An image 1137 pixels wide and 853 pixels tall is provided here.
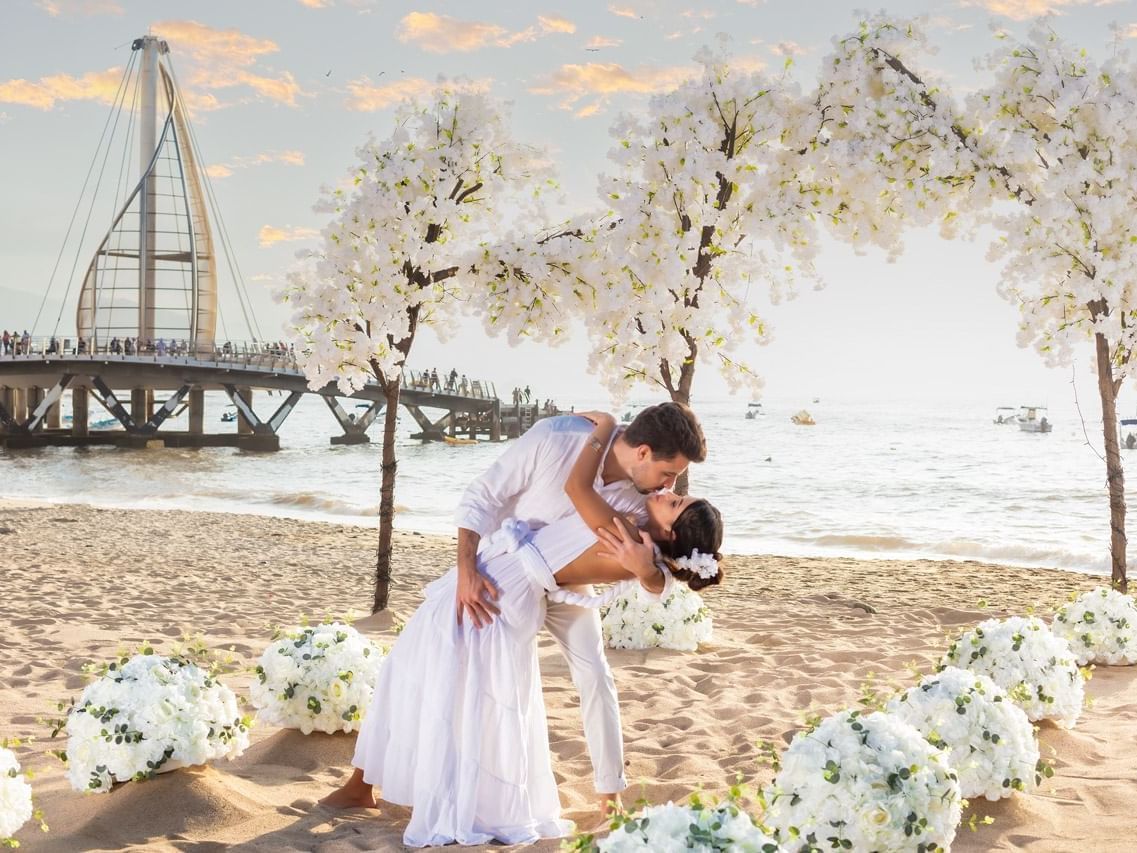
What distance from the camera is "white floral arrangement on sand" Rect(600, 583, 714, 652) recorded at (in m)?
7.02

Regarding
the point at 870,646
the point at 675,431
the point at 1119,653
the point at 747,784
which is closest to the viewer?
the point at 675,431

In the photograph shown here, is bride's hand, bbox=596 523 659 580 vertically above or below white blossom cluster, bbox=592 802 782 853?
above

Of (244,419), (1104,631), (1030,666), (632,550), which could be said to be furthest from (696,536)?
(244,419)

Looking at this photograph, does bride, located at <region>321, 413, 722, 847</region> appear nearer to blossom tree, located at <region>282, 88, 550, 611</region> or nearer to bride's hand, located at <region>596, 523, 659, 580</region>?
bride's hand, located at <region>596, 523, 659, 580</region>

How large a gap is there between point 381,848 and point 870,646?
5014 mm

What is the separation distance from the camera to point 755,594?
10.8 metres

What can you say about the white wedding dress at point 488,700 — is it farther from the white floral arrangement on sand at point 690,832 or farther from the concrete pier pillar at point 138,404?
the concrete pier pillar at point 138,404

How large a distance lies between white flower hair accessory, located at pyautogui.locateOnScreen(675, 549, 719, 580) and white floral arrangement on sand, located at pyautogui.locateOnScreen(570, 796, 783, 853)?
80 cm

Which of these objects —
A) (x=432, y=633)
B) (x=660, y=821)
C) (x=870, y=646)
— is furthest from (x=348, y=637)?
(x=870, y=646)

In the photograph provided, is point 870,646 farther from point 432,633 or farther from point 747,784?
point 432,633

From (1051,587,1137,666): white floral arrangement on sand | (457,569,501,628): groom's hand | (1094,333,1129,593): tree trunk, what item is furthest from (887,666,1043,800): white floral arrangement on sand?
(1094,333,1129,593): tree trunk

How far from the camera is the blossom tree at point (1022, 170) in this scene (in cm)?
734

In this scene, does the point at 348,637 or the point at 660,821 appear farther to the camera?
the point at 348,637

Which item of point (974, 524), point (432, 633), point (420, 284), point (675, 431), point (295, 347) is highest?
point (420, 284)
